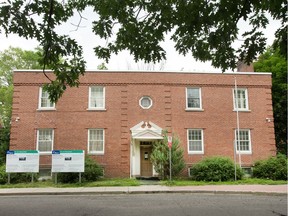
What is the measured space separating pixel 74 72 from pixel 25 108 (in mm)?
16669

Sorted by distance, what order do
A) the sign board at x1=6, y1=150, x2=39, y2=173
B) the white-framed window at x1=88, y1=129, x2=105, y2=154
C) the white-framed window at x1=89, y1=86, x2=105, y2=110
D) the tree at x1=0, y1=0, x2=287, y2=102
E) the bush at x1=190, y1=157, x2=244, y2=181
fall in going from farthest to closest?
the white-framed window at x1=89, y1=86, x2=105, y2=110 → the white-framed window at x1=88, y1=129, x2=105, y2=154 → the bush at x1=190, y1=157, x2=244, y2=181 → the sign board at x1=6, y1=150, x2=39, y2=173 → the tree at x1=0, y1=0, x2=287, y2=102

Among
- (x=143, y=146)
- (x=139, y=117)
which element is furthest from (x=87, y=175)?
(x=139, y=117)

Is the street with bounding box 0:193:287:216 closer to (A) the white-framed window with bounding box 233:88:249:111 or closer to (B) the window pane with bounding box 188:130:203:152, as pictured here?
(B) the window pane with bounding box 188:130:203:152

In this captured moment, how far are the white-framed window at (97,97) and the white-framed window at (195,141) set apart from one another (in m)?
6.61

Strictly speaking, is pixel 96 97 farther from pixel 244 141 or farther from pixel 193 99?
pixel 244 141

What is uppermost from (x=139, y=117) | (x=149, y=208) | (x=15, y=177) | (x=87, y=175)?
(x=139, y=117)

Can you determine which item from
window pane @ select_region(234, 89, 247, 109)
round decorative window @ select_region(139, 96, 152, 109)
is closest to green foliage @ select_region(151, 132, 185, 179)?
round decorative window @ select_region(139, 96, 152, 109)

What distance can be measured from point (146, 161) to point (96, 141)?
3.80 m

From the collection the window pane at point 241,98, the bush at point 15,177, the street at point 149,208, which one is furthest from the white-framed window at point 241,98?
the bush at point 15,177

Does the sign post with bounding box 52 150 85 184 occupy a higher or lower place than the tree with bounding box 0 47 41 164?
lower

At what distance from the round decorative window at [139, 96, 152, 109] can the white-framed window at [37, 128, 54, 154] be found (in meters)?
6.59

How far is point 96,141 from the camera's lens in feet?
75.4

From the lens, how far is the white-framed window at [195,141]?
920 inches

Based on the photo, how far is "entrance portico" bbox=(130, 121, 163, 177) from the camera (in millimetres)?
22438
